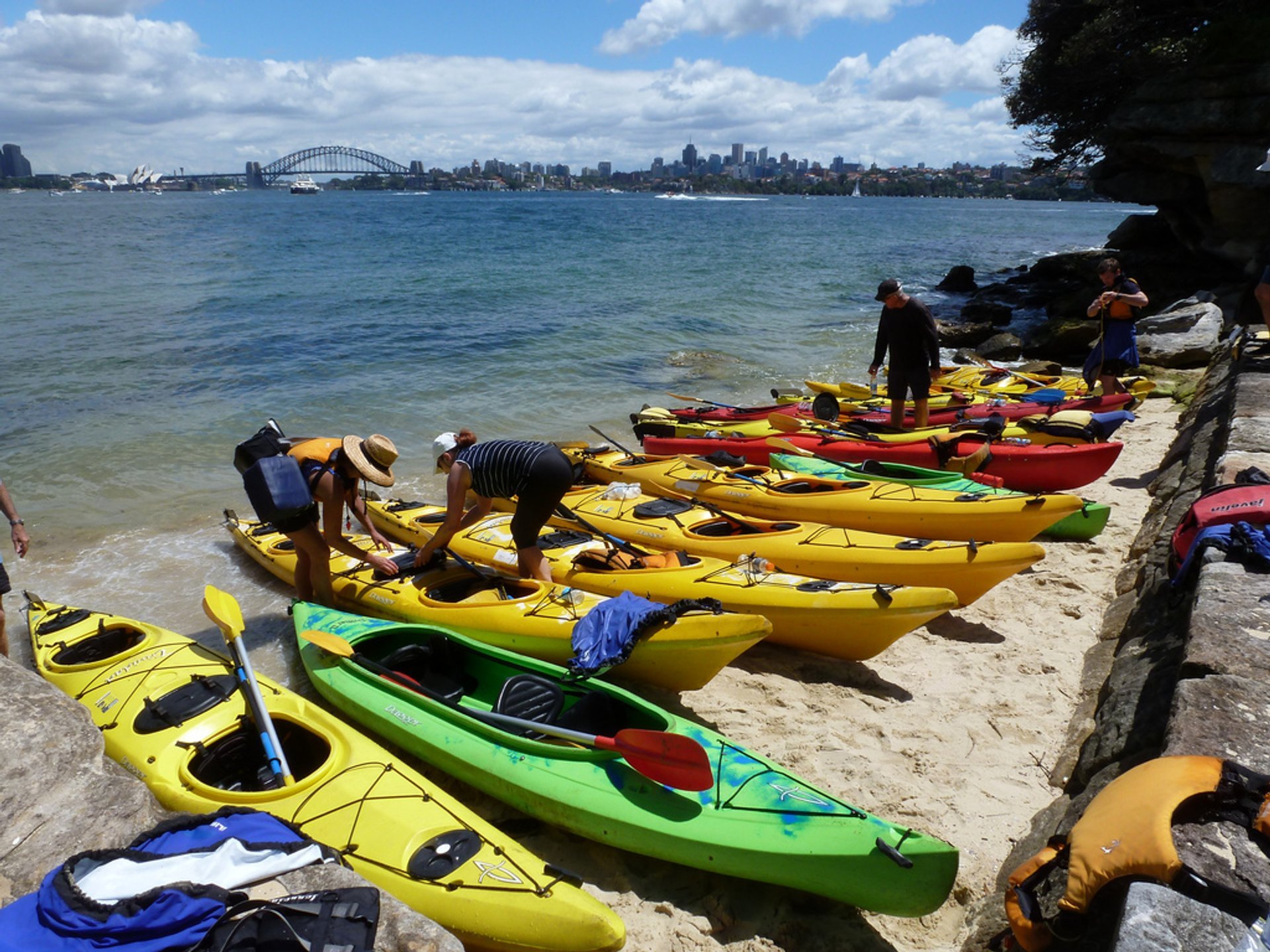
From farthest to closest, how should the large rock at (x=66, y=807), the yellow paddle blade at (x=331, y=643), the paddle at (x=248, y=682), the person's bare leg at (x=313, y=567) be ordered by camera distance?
the person's bare leg at (x=313, y=567) < the yellow paddle blade at (x=331, y=643) < the paddle at (x=248, y=682) < the large rock at (x=66, y=807)

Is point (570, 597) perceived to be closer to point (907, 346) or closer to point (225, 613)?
point (225, 613)

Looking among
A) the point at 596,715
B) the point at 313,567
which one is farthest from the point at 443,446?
the point at 596,715

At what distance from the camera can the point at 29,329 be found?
57.1ft

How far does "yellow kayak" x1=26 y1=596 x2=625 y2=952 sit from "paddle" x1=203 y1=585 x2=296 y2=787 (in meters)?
0.06

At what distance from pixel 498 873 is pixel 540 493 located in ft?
8.27

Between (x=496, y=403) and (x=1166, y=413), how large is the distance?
9325 mm

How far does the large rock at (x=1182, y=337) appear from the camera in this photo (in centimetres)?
1184

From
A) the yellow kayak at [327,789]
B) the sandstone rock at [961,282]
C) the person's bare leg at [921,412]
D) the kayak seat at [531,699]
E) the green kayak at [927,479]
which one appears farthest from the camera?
the sandstone rock at [961,282]

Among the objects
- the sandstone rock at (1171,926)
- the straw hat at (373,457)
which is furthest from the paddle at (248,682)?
the sandstone rock at (1171,926)

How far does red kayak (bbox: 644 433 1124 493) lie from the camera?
23.7 ft

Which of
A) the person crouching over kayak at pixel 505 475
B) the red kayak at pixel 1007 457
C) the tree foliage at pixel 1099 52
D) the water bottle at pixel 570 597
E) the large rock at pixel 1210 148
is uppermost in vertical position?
the tree foliage at pixel 1099 52

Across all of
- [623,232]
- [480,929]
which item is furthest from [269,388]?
[623,232]

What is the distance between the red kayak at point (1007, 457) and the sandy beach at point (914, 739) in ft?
3.10

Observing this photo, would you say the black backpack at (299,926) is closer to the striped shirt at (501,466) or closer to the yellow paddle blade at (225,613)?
the yellow paddle blade at (225,613)
